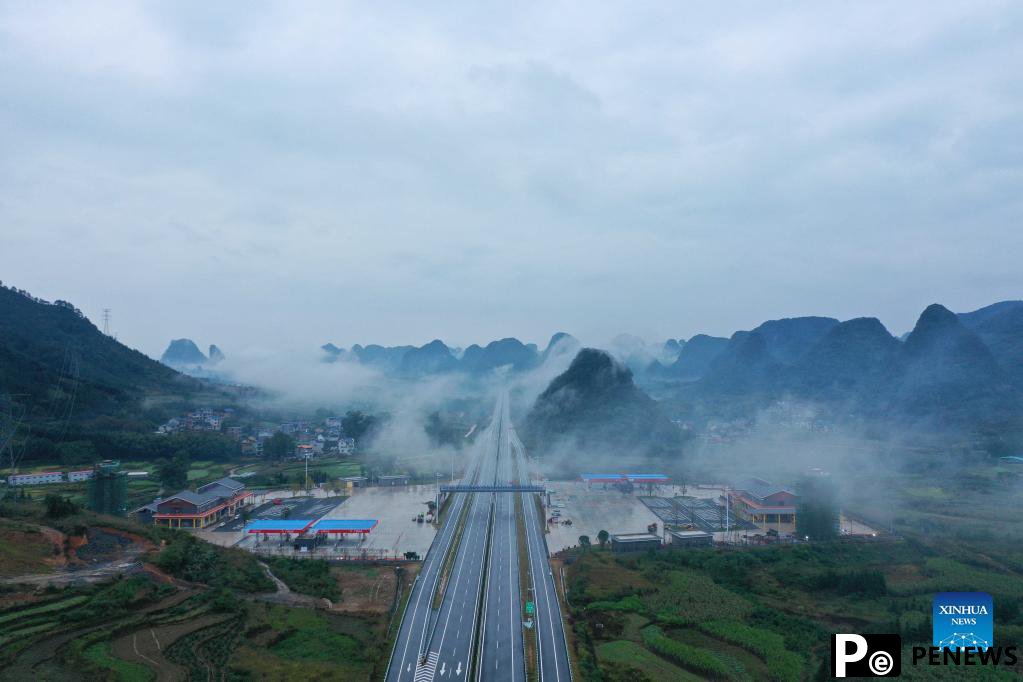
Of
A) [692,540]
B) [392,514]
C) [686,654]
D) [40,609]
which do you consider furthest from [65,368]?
[686,654]

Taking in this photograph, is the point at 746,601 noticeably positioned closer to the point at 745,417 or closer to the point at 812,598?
the point at 812,598

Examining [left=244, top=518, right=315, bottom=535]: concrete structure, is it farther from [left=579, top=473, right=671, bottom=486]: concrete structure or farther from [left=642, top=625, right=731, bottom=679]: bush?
[left=579, top=473, right=671, bottom=486]: concrete structure

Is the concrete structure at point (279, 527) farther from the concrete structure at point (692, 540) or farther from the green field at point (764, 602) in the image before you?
the concrete structure at point (692, 540)

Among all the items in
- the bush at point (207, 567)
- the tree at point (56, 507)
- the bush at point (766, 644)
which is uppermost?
the tree at point (56, 507)

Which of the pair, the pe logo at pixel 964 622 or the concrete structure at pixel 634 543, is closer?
the pe logo at pixel 964 622

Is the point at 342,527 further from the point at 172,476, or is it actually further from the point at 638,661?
the point at 638,661

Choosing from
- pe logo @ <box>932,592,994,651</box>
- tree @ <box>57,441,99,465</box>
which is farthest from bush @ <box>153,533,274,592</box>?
tree @ <box>57,441,99,465</box>

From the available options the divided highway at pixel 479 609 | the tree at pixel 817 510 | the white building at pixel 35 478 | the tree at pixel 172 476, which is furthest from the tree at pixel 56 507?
the tree at pixel 817 510
